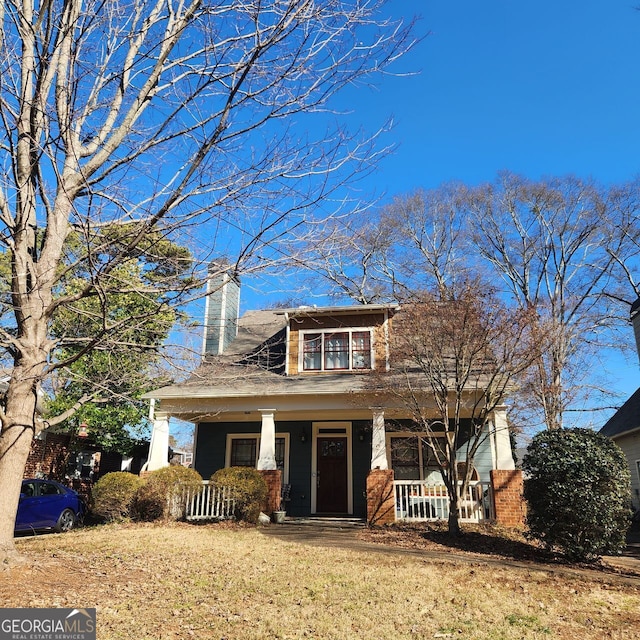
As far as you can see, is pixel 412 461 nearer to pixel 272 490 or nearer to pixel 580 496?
pixel 272 490

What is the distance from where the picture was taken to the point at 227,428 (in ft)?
50.1

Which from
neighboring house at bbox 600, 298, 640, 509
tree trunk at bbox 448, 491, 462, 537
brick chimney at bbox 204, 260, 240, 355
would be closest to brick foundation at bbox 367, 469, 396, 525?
tree trunk at bbox 448, 491, 462, 537

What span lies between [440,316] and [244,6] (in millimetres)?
6662

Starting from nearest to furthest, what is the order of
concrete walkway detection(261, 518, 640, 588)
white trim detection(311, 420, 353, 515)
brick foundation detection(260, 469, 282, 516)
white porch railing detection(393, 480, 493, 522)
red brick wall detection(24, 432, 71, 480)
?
concrete walkway detection(261, 518, 640, 588) < white porch railing detection(393, 480, 493, 522) < brick foundation detection(260, 469, 282, 516) < white trim detection(311, 420, 353, 515) < red brick wall detection(24, 432, 71, 480)

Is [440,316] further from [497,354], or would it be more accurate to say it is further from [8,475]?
[8,475]

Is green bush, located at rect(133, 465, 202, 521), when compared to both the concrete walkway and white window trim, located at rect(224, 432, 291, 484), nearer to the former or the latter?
the concrete walkway

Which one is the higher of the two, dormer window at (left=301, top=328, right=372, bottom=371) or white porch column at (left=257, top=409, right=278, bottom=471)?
dormer window at (left=301, top=328, right=372, bottom=371)

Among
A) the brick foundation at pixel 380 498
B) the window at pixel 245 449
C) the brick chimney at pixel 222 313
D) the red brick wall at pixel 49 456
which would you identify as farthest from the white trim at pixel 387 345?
the red brick wall at pixel 49 456

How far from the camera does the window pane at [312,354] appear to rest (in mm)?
14562

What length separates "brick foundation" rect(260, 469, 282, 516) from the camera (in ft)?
38.8

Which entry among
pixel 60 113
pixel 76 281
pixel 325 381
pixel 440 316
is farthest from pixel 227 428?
pixel 60 113

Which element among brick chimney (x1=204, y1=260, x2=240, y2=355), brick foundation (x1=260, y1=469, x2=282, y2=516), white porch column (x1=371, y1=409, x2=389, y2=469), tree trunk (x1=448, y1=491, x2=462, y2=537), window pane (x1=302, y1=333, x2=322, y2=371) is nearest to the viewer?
tree trunk (x1=448, y1=491, x2=462, y2=537)

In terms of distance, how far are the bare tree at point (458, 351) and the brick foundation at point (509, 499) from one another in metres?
1.19

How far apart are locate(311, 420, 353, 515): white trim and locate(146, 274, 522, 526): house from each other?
1.1 inches
